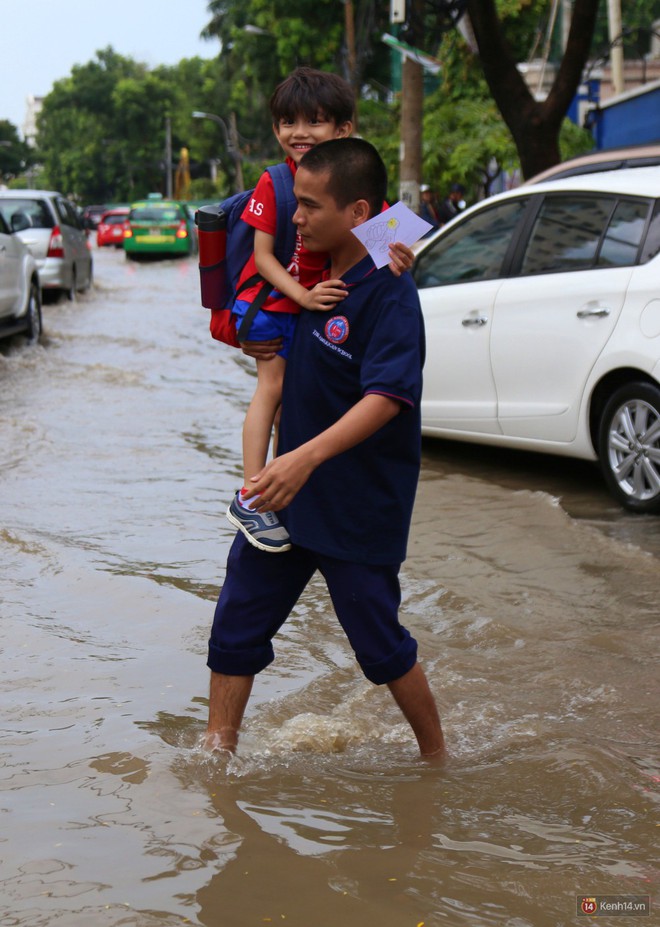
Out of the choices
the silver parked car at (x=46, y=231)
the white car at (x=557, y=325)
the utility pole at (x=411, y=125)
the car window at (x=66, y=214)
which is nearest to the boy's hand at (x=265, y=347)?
the white car at (x=557, y=325)

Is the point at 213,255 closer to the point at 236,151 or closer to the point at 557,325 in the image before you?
the point at 557,325

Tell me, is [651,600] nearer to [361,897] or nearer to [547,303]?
[547,303]

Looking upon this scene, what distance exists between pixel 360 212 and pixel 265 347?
499 mm

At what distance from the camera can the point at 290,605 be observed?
3424mm

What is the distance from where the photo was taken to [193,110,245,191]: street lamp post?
66938 millimetres

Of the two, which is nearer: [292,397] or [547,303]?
[292,397]

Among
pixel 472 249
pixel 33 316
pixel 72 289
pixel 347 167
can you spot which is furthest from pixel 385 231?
pixel 72 289

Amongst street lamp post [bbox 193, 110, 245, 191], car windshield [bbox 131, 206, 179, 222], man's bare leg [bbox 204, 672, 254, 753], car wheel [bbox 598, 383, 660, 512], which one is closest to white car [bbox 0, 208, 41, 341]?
car wheel [bbox 598, 383, 660, 512]

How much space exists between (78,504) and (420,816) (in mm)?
3964

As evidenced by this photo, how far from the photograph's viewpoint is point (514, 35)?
2603 centimetres

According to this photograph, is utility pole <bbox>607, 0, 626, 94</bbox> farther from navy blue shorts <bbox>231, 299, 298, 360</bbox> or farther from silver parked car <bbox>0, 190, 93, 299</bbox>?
navy blue shorts <bbox>231, 299, 298, 360</bbox>

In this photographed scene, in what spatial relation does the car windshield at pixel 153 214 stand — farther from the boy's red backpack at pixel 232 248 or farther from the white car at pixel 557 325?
the boy's red backpack at pixel 232 248

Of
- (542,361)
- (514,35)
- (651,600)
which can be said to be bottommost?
(651,600)

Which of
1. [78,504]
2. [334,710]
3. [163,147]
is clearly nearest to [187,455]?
[78,504]
